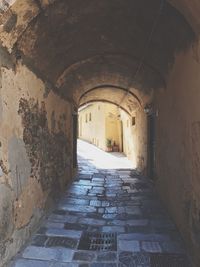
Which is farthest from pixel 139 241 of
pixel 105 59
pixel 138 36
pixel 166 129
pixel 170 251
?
pixel 105 59

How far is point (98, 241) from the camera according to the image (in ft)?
12.9

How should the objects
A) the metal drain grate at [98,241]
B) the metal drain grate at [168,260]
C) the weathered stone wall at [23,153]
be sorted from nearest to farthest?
the weathered stone wall at [23,153], the metal drain grate at [168,260], the metal drain grate at [98,241]

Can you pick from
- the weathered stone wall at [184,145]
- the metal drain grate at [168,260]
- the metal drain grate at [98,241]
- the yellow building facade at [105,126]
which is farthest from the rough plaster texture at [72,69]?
the yellow building facade at [105,126]

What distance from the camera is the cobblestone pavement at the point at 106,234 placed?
3373mm

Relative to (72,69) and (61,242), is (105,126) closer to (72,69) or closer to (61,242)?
(72,69)

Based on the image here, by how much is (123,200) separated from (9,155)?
338 centimetres

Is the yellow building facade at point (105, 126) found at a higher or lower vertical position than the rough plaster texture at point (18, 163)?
higher

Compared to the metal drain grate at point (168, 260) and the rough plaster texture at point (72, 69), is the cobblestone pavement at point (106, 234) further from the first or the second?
the rough plaster texture at point (72, 69)

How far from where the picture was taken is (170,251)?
3.61 meters

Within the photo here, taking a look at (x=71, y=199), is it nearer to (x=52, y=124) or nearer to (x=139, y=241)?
(x=52, y=124)

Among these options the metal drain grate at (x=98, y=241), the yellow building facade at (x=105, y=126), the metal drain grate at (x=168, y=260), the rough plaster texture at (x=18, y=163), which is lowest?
the metal drain grate at (x=168, y=260)

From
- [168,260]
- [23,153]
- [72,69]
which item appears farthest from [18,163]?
[72,69]

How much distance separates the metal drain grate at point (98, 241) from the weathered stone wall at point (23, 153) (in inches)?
26.8

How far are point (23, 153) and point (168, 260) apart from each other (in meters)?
1.98
